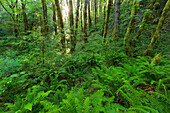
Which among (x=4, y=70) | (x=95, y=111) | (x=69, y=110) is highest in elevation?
(x=4, y=70)

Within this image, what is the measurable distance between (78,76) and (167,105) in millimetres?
3501

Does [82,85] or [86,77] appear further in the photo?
[86,77]

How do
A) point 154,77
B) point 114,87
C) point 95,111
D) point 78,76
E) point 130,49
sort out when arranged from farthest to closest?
point 130,49 < point 78,76 < point 154,77 < point 114,87 < point 95,111

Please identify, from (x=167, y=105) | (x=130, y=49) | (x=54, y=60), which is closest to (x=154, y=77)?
(x=167, y=105)

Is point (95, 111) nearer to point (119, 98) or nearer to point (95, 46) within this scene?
point (119, 98)

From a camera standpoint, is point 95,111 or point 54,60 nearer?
point 95,111

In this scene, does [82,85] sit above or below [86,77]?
below

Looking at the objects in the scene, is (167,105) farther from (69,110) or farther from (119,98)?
(69,110)

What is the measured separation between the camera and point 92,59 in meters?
4.95

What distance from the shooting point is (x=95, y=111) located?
5.36 feet

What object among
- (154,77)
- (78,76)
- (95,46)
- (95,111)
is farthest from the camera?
(95,46)

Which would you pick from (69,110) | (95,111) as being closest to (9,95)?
(69,110)

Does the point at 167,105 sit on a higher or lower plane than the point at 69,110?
higher

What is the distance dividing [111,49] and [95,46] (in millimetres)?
1277
